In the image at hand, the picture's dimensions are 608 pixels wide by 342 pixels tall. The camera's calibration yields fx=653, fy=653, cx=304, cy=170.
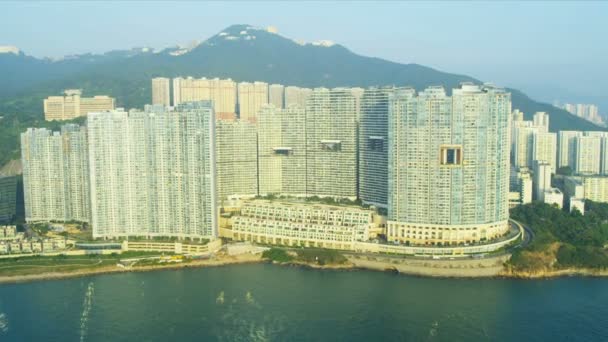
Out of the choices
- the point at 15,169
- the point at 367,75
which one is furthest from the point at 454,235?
the point at 367,75

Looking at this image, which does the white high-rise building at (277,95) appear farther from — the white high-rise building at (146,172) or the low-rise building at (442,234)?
the low-rise building at (442,234)

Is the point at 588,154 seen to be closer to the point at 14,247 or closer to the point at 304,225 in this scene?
the point at 304,225

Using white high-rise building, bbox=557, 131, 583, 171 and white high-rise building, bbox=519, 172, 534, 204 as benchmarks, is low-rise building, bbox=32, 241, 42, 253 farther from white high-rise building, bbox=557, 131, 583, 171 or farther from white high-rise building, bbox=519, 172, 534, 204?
white high-rise building, bbox=557, 131, 583, 171

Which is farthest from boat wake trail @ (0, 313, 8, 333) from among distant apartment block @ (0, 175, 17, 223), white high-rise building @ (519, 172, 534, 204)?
white high-rise building @ (519, 172, 534, 204)

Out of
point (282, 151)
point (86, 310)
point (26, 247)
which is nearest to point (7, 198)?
point (26, 247)

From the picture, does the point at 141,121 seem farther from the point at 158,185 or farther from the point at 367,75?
the point at 367,75
